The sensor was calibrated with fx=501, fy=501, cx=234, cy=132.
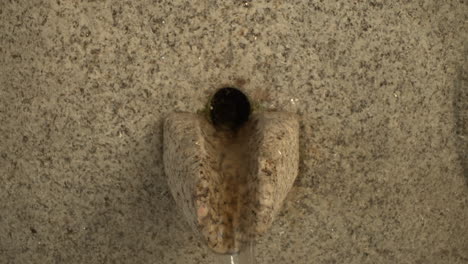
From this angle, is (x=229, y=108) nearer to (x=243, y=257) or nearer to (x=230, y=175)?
(x=230, y=175)

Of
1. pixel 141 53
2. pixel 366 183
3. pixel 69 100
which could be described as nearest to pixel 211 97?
pixel 141 53

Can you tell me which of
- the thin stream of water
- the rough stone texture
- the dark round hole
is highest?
the dark round hole

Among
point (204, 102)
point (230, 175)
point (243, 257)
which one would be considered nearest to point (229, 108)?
point (204, 102)

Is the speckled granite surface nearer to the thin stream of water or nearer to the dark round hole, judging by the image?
the dark round hole

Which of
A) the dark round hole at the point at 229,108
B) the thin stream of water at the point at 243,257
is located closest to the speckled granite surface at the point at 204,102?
the dark round hole at the point at 229,108

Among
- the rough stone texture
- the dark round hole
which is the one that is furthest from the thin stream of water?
the dark round hole

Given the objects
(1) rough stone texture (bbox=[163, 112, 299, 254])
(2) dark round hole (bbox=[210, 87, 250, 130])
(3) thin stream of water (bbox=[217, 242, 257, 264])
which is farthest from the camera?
(2) dark round hole (bbox=[210, 87, 250, 130])

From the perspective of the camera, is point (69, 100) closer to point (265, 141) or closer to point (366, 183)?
point (265, 141)
